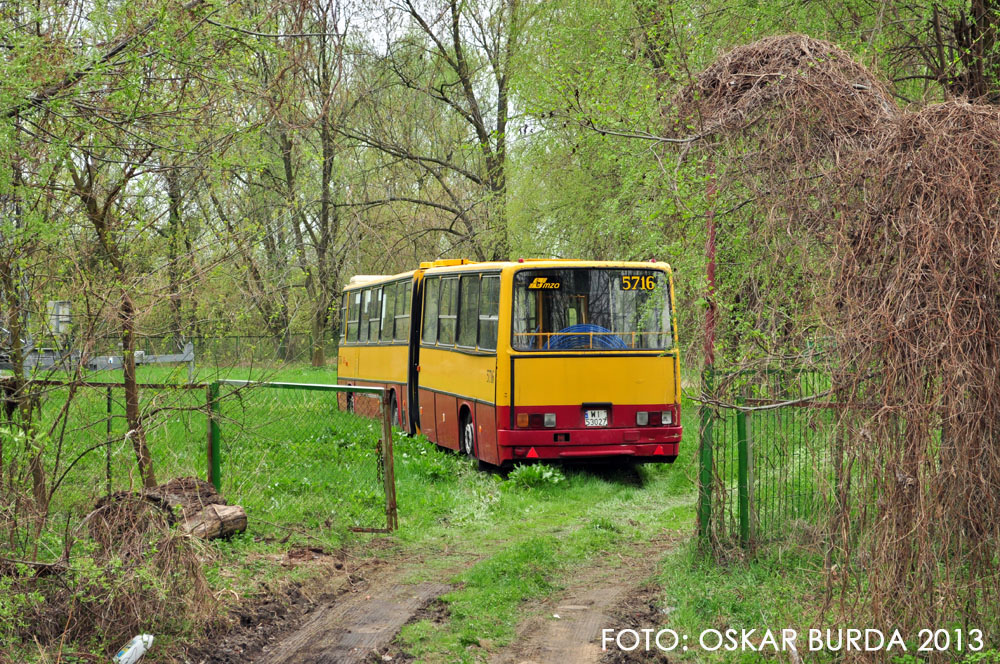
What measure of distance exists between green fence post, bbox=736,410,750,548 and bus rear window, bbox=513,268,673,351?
4964 mm

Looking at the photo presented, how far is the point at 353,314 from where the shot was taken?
2284 centimetres

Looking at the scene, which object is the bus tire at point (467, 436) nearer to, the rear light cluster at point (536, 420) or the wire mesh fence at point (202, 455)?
the rear light cluster at point (536, 420)

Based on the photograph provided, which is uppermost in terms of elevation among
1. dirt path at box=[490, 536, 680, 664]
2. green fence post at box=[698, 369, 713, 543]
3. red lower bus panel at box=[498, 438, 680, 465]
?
green fence post at box=[698, 369, 713, 543]

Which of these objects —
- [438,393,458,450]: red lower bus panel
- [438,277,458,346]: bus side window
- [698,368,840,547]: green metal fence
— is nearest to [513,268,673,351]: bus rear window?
[438,277,458,346]: bus side window

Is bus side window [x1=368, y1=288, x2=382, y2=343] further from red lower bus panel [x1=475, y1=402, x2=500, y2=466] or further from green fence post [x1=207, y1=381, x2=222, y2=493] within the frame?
green fence post [x1=207, y1=381, x2=222, y2=493]

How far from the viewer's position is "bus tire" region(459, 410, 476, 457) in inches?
581

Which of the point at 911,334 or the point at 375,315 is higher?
the point at 375,315

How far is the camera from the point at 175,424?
8.20 metres

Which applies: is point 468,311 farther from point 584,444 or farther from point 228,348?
point 228,348

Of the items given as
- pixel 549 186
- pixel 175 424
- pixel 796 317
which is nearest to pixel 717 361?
pixel 796 317

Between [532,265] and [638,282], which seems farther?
[638,282]

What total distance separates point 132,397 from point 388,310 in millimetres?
11742

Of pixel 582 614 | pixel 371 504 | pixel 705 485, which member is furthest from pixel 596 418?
pixel 582 614

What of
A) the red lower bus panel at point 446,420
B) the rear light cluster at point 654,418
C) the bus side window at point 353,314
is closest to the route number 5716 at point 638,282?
the rear light cluster at point 654,418
